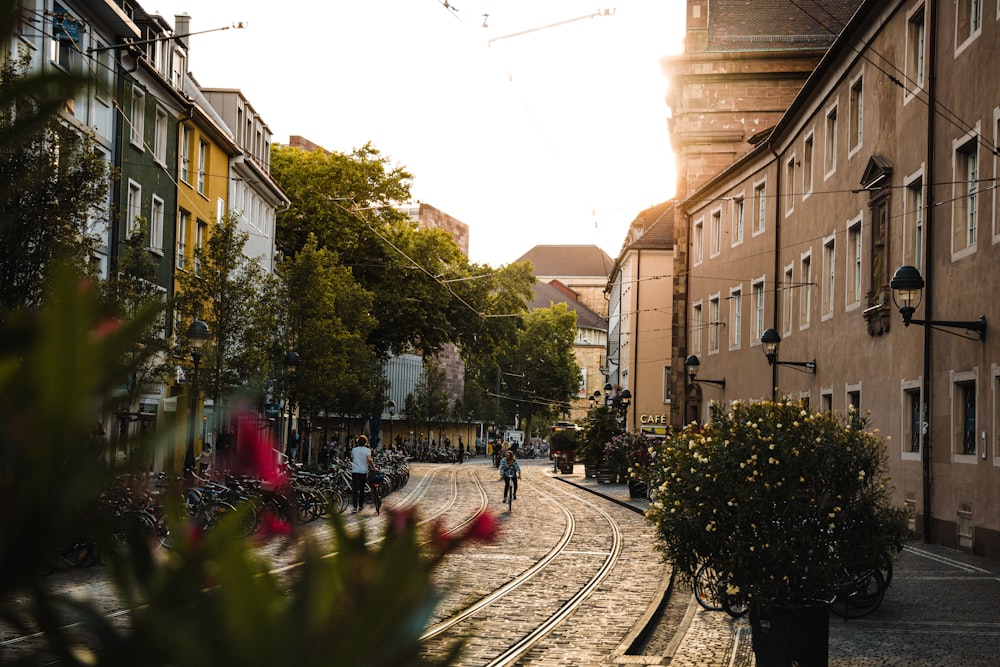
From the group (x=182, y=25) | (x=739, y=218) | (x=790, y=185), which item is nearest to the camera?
(x=790, y=185)

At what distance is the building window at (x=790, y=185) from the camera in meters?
32.3

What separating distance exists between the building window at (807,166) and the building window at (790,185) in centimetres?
117

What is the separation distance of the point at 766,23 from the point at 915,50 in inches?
1002

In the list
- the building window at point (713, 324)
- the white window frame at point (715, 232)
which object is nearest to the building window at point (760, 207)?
the white window frame at point (715, 232)

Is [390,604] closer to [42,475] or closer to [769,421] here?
[42,475]

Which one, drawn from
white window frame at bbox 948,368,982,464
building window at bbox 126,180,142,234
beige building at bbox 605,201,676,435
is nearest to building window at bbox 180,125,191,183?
building window at bbox 126,180,142,234

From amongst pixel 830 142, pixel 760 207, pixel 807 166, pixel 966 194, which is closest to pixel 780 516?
pixel 966 194

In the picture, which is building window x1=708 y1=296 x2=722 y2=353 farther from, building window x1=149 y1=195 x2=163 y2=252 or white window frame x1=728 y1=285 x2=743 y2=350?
building window x1=149 y1=195 x2=163 y2=252

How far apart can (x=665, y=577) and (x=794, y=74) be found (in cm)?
3283

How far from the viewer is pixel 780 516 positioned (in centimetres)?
954

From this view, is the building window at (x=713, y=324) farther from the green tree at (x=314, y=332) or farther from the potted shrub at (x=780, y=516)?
the potted shrub at (x=780, y=516)

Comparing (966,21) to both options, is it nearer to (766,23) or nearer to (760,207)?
(760,207)

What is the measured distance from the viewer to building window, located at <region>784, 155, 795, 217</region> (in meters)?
32.3

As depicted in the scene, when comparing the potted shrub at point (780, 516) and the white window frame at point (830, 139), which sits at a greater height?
the white window frame at point (830, 139)
